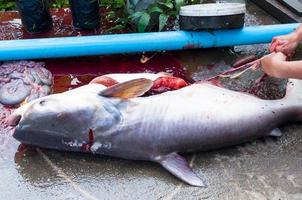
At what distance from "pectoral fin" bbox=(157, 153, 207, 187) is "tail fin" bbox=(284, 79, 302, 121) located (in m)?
0.96

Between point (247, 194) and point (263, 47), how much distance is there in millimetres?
1938

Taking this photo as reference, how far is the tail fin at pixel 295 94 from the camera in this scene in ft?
12.3

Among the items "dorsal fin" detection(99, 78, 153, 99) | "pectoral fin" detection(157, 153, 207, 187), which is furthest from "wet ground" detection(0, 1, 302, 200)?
"dorsal fin" detection(99, 78, 153, 99)

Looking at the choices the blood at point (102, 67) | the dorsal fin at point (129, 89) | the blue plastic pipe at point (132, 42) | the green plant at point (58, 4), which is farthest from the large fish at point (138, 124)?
the green plant at point (58, 4)

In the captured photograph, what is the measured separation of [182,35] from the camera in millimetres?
4594

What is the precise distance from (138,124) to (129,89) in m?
0.28

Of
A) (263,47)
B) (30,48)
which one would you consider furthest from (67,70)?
(263,47)

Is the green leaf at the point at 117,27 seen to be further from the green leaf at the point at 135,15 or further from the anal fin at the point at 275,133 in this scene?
the anal fin at the point at 275,133

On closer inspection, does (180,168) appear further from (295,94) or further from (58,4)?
(58,4)

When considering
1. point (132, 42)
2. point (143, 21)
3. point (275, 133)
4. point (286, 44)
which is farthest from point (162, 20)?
point (275, 133)

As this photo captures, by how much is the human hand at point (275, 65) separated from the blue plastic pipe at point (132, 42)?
33.4 inches

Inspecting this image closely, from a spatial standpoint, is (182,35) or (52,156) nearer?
(52,156)

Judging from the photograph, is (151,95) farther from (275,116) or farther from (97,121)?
(275,116)

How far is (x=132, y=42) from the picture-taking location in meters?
4.51
